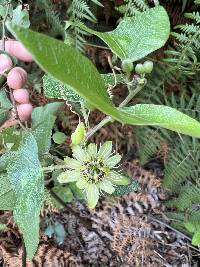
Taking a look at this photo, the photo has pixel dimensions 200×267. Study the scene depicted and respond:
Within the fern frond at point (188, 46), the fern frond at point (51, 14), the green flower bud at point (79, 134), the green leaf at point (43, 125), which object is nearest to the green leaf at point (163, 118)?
the green flower bud at point (79, 134)

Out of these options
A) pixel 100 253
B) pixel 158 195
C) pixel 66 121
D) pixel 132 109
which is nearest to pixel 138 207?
pixel 158 195

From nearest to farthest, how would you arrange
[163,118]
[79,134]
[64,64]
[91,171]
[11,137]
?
[64,64]
[163,118]
[79,134]
[91,171]
[11,137]

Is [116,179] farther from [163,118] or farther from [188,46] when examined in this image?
[188,46]

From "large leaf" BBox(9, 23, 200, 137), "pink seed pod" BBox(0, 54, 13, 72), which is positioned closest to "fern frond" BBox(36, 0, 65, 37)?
"pink seed pod" BBox(0, 54, 13, 72)

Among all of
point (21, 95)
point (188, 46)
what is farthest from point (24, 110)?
point (188, 46)

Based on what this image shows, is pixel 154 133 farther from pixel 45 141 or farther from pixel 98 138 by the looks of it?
pixel 45 141
